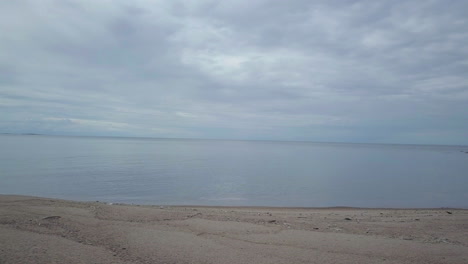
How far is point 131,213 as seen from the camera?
10.5m

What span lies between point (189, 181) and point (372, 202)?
603 inches

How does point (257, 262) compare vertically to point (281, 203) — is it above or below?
above

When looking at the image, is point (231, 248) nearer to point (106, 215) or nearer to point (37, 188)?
point (106, 215)

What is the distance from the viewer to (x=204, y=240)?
24.6ft

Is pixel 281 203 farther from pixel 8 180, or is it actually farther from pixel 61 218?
pixel 8 180

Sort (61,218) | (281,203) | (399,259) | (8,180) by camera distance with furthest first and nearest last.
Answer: (8,180)
(281,203)
(61,218)
(399,259)

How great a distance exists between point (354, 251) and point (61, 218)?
320 inches

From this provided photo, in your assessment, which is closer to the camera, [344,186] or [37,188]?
[37,188]

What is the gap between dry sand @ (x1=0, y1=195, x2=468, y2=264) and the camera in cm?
630

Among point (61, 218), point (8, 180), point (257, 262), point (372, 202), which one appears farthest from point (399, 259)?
point (8, 180)

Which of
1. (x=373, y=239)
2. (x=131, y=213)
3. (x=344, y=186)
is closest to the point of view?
(x=373, y=239)

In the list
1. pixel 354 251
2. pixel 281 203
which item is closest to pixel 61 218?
pixel 354 251

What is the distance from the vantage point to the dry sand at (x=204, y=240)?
6.30 meters

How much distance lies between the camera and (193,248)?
687cm
